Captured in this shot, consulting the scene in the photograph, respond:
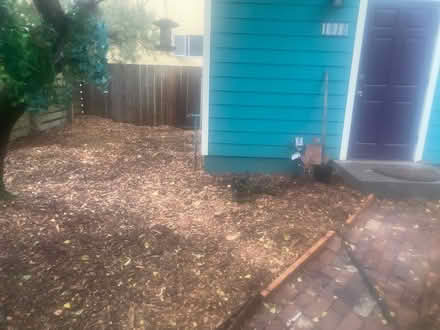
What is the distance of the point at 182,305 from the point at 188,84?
6.47 meters

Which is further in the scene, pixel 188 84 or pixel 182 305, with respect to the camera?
pixel 188 84

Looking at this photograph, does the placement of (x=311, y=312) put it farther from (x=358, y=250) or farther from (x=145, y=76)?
(x=145, y=76)

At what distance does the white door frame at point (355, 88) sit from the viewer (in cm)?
406

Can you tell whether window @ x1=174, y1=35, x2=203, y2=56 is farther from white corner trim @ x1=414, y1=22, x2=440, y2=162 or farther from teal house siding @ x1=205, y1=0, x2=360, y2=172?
white corner trim @ x1=414, y1=22, x2=440, y2=162

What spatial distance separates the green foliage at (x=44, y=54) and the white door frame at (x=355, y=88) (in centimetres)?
296

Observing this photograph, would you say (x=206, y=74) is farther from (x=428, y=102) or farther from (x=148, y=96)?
(x=148, y=96)

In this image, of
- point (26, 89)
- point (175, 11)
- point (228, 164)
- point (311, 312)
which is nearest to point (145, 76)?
point (228, 164)

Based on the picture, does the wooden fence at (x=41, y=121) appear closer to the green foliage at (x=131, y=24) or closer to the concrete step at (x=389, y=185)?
the green foliage at (x=131, y=24)

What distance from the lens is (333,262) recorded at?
258 centimetres

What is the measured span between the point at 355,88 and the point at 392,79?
524 millimetres

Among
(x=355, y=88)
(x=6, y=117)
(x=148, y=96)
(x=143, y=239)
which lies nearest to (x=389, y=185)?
(x=355, y=88)

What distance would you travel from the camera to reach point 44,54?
2.58m

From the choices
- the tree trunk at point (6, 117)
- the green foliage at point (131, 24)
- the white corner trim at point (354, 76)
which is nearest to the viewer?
the tree trunk at point (6, 117)

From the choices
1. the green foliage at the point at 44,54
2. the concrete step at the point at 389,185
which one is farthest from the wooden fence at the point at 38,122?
the concrete step at the point at 389,185
